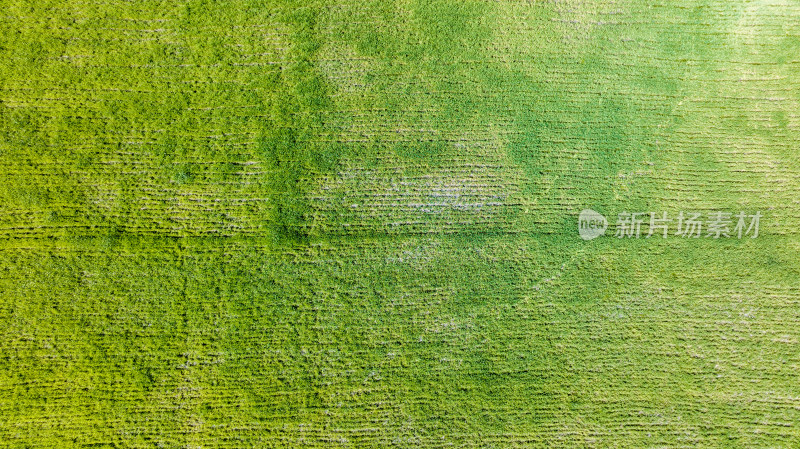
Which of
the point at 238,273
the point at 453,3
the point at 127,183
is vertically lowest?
the point at 127,183

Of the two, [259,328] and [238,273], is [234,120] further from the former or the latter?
[259,328]

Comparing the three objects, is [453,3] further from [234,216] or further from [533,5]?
[234,216]

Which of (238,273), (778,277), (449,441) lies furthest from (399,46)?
(778,277)

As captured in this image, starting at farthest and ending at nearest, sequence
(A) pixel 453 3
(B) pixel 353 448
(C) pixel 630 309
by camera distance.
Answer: (A) pixel 453 3 → (C) pixel 630 309 → (B) pixel 353 448


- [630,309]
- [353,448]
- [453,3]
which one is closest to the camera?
[353,448]

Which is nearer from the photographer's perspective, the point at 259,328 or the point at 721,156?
the point at 259,328

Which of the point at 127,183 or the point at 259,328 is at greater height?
the point at 259,328
